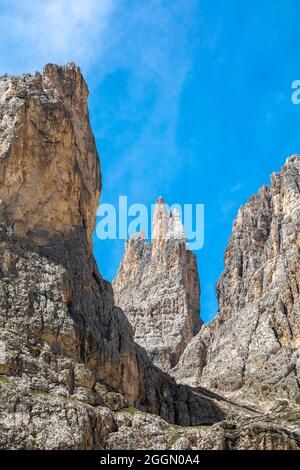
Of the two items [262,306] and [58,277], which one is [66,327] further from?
[262,306]

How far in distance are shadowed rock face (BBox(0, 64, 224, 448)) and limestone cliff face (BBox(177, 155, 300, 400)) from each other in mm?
16605

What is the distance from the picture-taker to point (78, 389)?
95.4 m

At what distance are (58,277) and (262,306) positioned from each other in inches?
2405

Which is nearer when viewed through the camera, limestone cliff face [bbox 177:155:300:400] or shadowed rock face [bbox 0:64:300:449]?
shadowed rock face [bbox 0:64:300:449]

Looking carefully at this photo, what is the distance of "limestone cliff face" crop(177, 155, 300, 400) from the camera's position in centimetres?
13988

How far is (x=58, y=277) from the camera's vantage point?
106938 millimetres

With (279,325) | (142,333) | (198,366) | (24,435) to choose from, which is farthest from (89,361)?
(142,333)

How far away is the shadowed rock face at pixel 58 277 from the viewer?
96250 millimetres

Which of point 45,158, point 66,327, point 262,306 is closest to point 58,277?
point 66,327

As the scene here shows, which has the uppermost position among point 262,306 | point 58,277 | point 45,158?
point 45,158

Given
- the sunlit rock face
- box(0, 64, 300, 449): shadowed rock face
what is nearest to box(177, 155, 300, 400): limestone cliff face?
box(0, 64, 300, 449): shadowed rock face

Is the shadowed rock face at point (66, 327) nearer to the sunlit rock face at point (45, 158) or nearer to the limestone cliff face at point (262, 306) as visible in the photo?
the sunlit rock face at point (45, 158)

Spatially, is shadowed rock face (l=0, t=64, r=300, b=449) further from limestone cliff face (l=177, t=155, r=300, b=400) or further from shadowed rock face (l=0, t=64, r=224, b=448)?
limestone cliff face (l=177, t=155, r=300, b=400)
